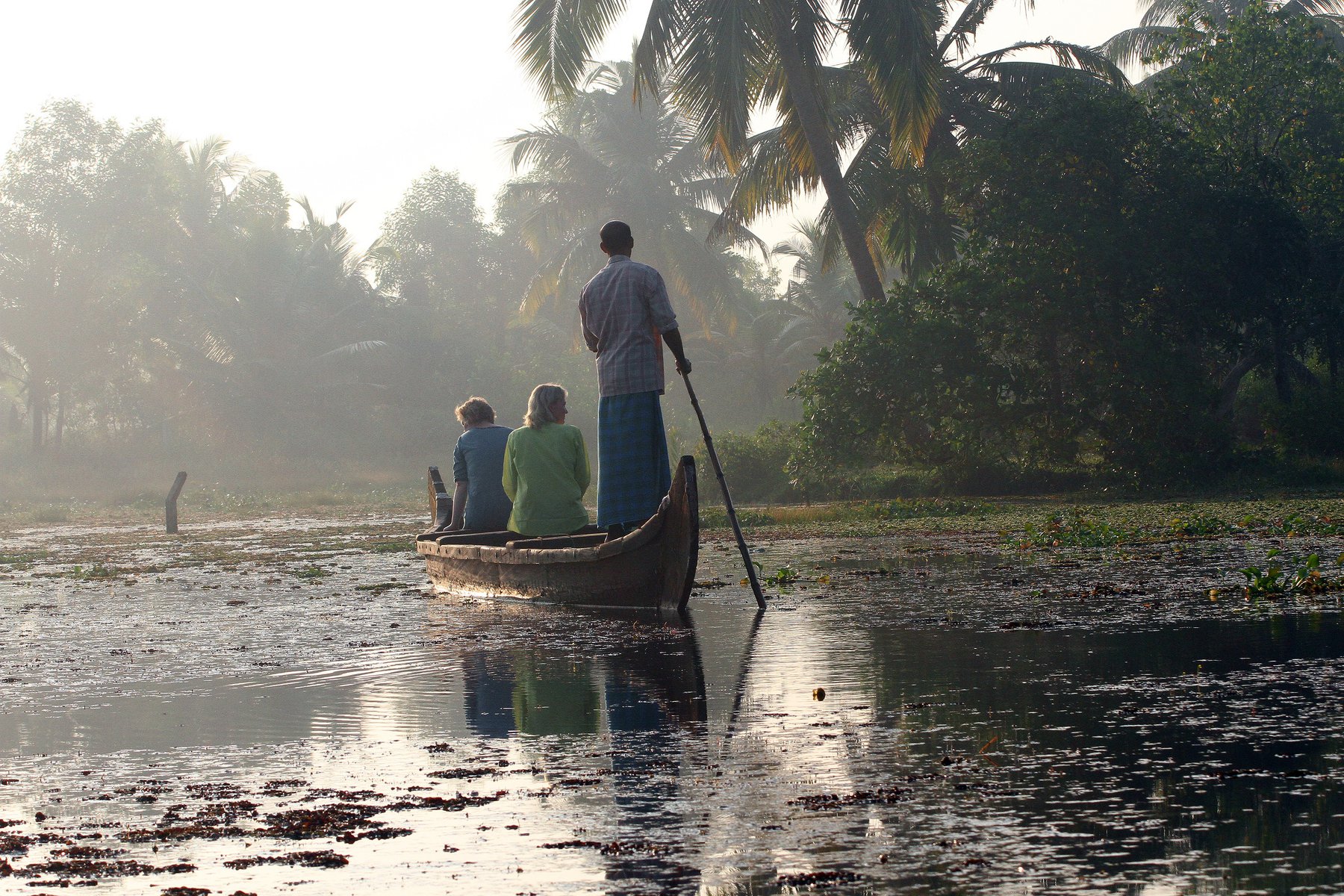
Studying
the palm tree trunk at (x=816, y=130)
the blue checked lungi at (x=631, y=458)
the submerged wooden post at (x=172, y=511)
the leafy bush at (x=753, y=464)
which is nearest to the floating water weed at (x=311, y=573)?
the blue checked lungi at (x=631, y=458)

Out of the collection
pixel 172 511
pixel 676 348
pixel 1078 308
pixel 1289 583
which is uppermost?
pixel 1078 308

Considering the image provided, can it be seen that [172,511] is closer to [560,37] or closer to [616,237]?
[560,37]

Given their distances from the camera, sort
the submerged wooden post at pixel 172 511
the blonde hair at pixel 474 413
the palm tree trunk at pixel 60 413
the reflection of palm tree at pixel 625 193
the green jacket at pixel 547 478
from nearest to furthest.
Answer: the green jacket at pixel 547 478, the blonde hair at pixel 474 413, the submerged wooden post at pixel 172 511, the reflection of palm tree at pixel 625 193, the palm tree trunk at pixel 60 413

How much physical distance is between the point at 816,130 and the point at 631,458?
13295 mm

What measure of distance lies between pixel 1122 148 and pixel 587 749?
19.0m

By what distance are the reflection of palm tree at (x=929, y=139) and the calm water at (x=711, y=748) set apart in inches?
652

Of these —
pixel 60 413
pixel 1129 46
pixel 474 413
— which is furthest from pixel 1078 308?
pixel 60 413

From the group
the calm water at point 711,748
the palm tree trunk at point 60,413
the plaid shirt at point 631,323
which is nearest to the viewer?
the calm water at point 711,748

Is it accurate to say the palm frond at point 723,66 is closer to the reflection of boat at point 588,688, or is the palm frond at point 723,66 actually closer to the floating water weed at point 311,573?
the floating water weed at point 311,573

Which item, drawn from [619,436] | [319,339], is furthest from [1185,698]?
[319,339]

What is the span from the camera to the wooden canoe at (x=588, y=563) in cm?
833

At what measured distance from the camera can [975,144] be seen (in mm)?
21812

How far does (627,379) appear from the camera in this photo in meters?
9.55

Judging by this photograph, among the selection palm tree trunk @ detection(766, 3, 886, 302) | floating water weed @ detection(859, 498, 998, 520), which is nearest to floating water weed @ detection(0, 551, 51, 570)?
floating water weed @ detection(859, 498, 998, 520)
